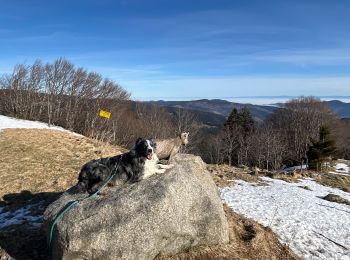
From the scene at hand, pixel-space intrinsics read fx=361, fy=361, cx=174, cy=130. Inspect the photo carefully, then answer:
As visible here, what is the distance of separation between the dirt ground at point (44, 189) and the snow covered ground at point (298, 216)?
2.55 ft

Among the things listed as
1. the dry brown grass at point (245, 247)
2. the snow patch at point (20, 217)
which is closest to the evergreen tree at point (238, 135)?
Answer: the dry brown grass at point (245, 247)

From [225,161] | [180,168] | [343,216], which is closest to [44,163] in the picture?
[180,168]

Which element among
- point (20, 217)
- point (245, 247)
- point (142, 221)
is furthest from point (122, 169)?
point (20, 217)

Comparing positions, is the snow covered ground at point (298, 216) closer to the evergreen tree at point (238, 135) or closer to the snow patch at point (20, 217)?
the snow patch at point (20, 217)

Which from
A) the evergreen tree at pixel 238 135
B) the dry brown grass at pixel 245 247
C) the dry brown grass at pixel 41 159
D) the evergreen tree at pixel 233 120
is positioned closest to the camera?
the dry brown grass at pixel 245 247

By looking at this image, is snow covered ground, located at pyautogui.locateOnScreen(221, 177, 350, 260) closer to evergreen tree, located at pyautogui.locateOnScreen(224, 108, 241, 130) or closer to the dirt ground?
the dirt ground

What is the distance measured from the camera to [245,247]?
8.13 meters

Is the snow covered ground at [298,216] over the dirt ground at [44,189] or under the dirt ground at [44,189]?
under

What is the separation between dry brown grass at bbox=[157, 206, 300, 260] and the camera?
7.45 meters

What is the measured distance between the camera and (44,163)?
15.9 metres

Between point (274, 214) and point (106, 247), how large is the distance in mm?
6463

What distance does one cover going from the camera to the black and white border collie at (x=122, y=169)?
25.4 feet

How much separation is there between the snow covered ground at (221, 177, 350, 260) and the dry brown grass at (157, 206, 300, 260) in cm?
51

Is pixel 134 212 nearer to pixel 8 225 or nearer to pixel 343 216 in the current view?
pixel 8 225
